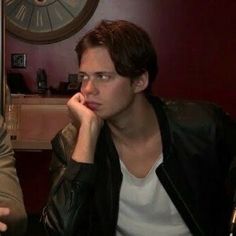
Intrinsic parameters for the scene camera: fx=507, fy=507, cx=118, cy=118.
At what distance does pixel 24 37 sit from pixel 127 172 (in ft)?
9.00

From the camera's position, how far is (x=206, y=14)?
4234 millimetres

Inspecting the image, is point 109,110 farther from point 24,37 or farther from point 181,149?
point 24,37

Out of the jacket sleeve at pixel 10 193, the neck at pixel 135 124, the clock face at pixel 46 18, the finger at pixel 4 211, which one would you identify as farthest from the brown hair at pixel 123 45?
the clock face at pixel 46 18

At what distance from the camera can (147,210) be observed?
163 centimetres

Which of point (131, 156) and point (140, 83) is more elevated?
point (140, 83)

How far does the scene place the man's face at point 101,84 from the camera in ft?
5.27

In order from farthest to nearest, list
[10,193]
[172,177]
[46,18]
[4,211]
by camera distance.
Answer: [46,18] < [172,177] < [10,193] < [4,211]

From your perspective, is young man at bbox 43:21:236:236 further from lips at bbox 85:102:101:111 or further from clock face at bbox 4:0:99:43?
clock face at bbox 4:0:99:43

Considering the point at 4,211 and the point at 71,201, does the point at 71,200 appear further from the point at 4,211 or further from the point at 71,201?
the point at 4,211

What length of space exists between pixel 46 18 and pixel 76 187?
2.77m

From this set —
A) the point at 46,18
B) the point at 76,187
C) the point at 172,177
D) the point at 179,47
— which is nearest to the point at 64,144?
the point at 76,187

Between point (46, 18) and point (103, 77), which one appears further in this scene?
point (46, 18)

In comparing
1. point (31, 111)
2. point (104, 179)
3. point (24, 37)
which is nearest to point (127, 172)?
point (104, 179)

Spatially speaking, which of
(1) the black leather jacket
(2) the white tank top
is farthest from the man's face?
(2) the white tank top
